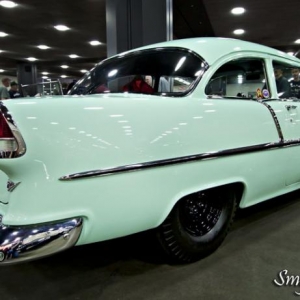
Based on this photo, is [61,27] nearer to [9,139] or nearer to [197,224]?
[197,224]

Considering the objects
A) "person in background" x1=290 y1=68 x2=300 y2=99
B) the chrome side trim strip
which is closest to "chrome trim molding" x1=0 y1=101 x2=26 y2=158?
the chrome side trim strip

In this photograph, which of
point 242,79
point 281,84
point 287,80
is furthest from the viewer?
point 287,80

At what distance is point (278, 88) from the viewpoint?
2.71 m

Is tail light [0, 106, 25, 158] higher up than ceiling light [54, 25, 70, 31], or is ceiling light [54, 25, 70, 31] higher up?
ceiling light [54, 25, 70, 31]

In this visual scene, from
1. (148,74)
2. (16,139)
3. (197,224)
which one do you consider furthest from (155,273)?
(148,74)

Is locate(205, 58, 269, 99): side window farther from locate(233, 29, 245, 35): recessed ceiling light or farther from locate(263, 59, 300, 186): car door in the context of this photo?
locate(233, 29, 245, 35): recessed ceiling light

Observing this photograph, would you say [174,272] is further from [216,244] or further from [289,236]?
[289,236]

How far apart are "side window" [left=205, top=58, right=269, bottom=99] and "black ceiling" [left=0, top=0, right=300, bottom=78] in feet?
12.9

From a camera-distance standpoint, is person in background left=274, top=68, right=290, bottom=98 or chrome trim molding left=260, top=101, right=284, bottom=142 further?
person in background left=274, top=68, right=290, bottom=98

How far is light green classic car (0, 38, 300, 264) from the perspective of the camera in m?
1.34

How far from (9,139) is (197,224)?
51.6 inches

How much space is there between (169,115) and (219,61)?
697 mm

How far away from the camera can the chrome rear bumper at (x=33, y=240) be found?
1323 mm

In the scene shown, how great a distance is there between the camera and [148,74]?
2.30m
